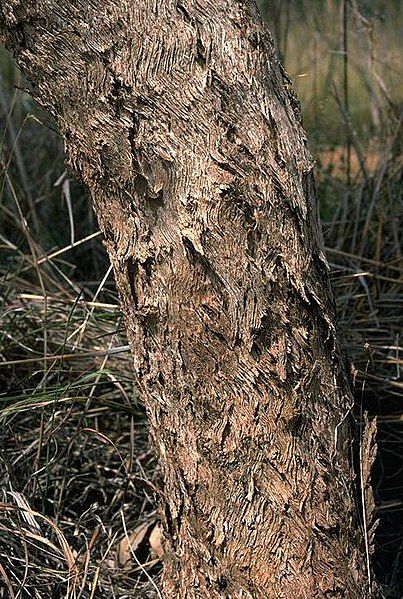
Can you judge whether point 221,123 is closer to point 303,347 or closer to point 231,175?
point 231,175

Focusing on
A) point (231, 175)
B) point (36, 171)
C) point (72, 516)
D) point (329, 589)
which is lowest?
point (72, 516)

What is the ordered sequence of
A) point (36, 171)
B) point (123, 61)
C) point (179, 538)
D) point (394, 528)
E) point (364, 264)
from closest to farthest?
1. point (123, 61)
2. point (179, 538)
3. point (394, 528)
4. point (364, 264)
5. point (36, 171)

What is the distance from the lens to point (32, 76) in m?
A: 0.85

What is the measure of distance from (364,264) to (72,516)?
702 millimetres

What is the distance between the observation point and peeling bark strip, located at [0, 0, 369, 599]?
80 cm

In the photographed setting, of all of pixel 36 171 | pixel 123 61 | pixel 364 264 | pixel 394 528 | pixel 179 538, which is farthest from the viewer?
pixel 36 171

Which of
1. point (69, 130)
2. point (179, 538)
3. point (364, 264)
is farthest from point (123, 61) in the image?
point (364, 264)

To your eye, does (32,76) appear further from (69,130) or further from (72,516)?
(72,516)

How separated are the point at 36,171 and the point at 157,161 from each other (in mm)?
1152

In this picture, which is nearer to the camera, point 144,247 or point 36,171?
point 144,247

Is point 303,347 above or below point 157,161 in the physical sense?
below

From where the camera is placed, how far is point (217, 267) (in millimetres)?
824

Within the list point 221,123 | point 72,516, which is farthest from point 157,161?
point 72,516

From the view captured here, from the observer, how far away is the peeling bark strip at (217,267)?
0.80 meters
